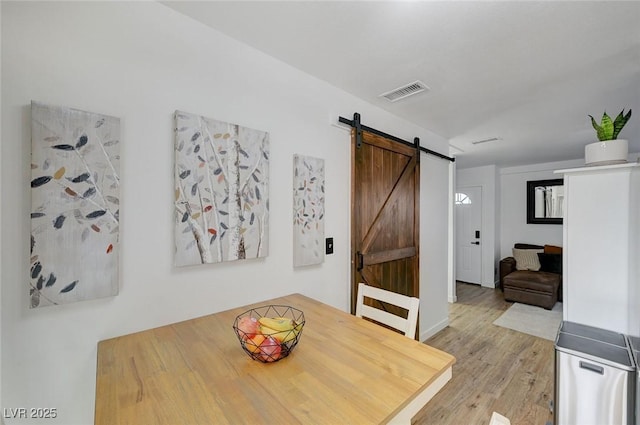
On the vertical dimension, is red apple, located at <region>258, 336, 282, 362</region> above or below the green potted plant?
below

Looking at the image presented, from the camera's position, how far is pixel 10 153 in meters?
0.99

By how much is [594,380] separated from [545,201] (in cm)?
496

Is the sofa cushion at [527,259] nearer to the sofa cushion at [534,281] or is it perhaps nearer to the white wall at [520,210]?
the sofa cushion at [534,281]

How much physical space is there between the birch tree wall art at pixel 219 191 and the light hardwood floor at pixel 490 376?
1862 mm

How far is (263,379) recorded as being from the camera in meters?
0.88

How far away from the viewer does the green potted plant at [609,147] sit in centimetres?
182

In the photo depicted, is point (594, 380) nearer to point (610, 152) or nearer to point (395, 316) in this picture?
point (395, 316)

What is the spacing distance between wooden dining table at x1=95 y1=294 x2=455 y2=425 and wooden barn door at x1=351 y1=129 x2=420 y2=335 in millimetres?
1181

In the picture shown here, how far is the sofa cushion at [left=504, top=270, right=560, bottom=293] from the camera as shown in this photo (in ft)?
14.0

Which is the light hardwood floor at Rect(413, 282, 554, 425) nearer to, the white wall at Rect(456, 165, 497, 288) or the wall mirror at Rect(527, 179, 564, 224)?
the white wall at Rect(456, 165, 497, 288)

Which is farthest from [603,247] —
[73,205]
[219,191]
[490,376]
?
[73,205]

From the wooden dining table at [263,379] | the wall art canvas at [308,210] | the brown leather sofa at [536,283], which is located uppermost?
the wall art canvas at [308,210]

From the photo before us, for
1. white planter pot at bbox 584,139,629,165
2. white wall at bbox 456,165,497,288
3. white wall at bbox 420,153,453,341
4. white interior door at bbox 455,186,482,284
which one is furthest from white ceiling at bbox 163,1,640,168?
white interior door at bbox 455,186,482,284

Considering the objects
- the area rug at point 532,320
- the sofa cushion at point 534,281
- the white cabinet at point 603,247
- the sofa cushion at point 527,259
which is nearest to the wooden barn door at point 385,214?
the white cabinet at point 603,247
